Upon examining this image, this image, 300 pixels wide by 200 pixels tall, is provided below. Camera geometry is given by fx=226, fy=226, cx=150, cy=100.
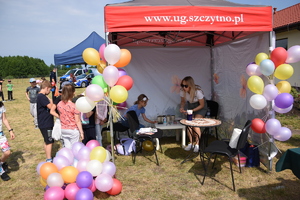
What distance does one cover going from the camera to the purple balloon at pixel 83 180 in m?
2.47

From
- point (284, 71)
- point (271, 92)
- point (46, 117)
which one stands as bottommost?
point (46, 117)

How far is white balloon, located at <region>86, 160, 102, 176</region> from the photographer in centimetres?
259

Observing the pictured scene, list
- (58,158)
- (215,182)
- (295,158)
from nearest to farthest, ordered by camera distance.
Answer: (295,158) → (58,158) → (215,182)

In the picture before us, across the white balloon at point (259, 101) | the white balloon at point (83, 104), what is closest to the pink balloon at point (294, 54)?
the white balloon at point (259, 101)

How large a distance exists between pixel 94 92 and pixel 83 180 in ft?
3.25

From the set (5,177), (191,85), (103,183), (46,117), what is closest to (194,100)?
(191,85)

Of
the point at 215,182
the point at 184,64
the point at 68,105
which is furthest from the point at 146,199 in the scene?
the point at 184,64

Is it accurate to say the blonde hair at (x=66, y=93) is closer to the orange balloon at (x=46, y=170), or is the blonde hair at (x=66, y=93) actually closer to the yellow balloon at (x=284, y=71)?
the orange balloon at (x=46, y=170)

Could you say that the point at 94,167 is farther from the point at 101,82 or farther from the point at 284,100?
the point at 284,100

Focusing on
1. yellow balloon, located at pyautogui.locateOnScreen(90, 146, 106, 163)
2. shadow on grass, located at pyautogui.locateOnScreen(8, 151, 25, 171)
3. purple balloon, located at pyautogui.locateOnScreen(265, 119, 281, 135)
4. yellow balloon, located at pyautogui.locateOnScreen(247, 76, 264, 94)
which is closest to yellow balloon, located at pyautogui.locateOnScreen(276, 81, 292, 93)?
yellow balloon, located at pyautogui.locateOnScreen(247, 76, 264, 94)

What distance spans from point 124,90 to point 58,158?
1.13 m

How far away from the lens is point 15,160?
13.8 ft

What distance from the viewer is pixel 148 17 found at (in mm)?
3074

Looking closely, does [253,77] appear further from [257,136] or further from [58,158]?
[58,158]
